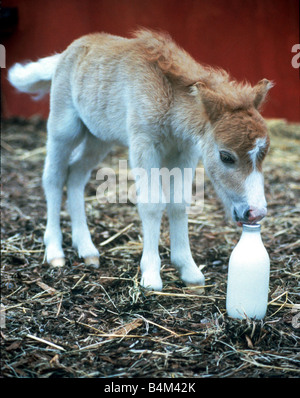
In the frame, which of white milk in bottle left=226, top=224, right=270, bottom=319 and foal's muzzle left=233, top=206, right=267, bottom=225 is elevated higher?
foal's muzzle left=233, top=206, right=267, bottom=225

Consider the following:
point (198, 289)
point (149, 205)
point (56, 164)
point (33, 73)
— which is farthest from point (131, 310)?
point (33, 73)

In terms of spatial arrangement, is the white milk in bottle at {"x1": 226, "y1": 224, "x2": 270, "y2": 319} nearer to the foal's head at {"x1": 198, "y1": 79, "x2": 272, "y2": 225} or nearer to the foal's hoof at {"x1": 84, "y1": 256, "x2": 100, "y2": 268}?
the foal's head at {"x1": 198, "y1": 79, "x2": 272, "y2": 225}

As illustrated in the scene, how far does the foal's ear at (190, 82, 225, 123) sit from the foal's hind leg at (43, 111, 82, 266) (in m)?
1.37

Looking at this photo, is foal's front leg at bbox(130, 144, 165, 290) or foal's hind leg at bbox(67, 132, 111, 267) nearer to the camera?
foal's front leg at bbox(130, 144, 165, 290)

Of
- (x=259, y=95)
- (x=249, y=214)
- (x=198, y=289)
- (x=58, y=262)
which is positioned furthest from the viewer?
(x=58, y=262)

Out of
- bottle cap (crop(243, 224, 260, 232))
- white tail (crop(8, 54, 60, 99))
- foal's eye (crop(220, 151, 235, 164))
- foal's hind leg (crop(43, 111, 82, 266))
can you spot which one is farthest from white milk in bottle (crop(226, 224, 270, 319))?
white tail (crop(8, 54, 60, 99))

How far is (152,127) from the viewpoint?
341 cm

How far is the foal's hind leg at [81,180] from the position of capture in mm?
4254

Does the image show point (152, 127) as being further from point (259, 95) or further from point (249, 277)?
point (249, 277)

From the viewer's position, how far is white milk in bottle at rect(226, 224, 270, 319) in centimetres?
296

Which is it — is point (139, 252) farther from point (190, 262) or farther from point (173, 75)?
point (173, 75)

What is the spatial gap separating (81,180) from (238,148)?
1.80 metres

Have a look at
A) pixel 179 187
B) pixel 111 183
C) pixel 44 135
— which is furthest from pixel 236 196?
pixel 44 135

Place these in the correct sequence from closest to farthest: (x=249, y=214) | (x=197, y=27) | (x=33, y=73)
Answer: (x=249, y=214), (x=33, y=73), (x=197, y=27)
